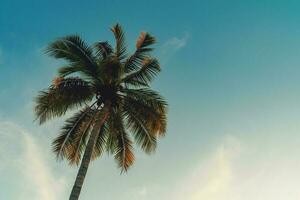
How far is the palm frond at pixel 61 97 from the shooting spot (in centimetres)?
1738

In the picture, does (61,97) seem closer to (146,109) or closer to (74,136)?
(74,136)

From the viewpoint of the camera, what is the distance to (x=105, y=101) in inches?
698

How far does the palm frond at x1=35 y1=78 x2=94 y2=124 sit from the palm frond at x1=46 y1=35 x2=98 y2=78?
66 centimetres

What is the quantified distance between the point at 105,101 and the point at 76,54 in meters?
2.73

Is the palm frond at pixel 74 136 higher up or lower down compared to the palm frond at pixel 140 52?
lower down

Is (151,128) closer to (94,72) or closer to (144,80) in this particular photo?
(144,80)

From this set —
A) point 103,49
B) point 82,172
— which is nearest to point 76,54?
point 103,49

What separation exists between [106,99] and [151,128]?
2.62 m

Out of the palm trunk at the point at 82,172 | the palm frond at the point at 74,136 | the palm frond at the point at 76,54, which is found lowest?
the palm trunk at the point at 82,172

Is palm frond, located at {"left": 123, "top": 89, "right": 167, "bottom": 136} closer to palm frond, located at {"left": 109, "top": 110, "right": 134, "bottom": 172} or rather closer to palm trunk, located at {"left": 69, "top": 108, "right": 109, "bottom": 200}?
palm frond, located at {"left": 109, "top": 110, "right": 134, "bottom": 172}

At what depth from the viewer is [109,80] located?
1738 cm

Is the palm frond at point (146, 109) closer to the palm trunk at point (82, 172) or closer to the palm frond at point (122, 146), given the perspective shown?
the palm frond at point (122, 146)

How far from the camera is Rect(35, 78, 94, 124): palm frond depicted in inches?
684

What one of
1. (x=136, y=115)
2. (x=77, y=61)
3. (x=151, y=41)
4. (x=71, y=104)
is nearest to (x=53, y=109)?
(x=71, y=104)
